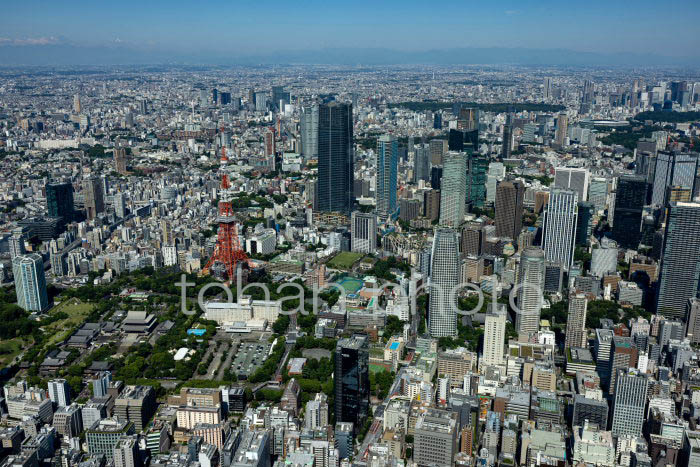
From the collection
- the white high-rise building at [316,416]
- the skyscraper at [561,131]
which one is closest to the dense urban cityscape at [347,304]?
the white high-rise building at [316,416]

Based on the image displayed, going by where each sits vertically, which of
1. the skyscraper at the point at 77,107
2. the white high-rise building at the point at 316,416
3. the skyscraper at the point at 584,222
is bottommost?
the white high-rise building at the point at 316,416

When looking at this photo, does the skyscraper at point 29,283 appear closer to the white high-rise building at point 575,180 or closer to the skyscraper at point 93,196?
the skyscraper at point 93,196

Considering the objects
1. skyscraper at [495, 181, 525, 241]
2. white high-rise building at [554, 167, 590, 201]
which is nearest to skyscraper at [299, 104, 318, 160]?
white high-rise building at [554, 167, 590, 201]

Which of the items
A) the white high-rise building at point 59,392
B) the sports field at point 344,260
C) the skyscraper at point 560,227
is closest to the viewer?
the white high-rise building at point 59,392

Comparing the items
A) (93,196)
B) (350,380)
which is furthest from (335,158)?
(350,380)

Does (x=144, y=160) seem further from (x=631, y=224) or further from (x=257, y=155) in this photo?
(x=631, y=224)

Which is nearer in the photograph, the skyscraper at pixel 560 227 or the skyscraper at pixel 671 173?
the skyscraper at pixel 560 227

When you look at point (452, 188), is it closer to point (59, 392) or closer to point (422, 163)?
point (422, 163)
